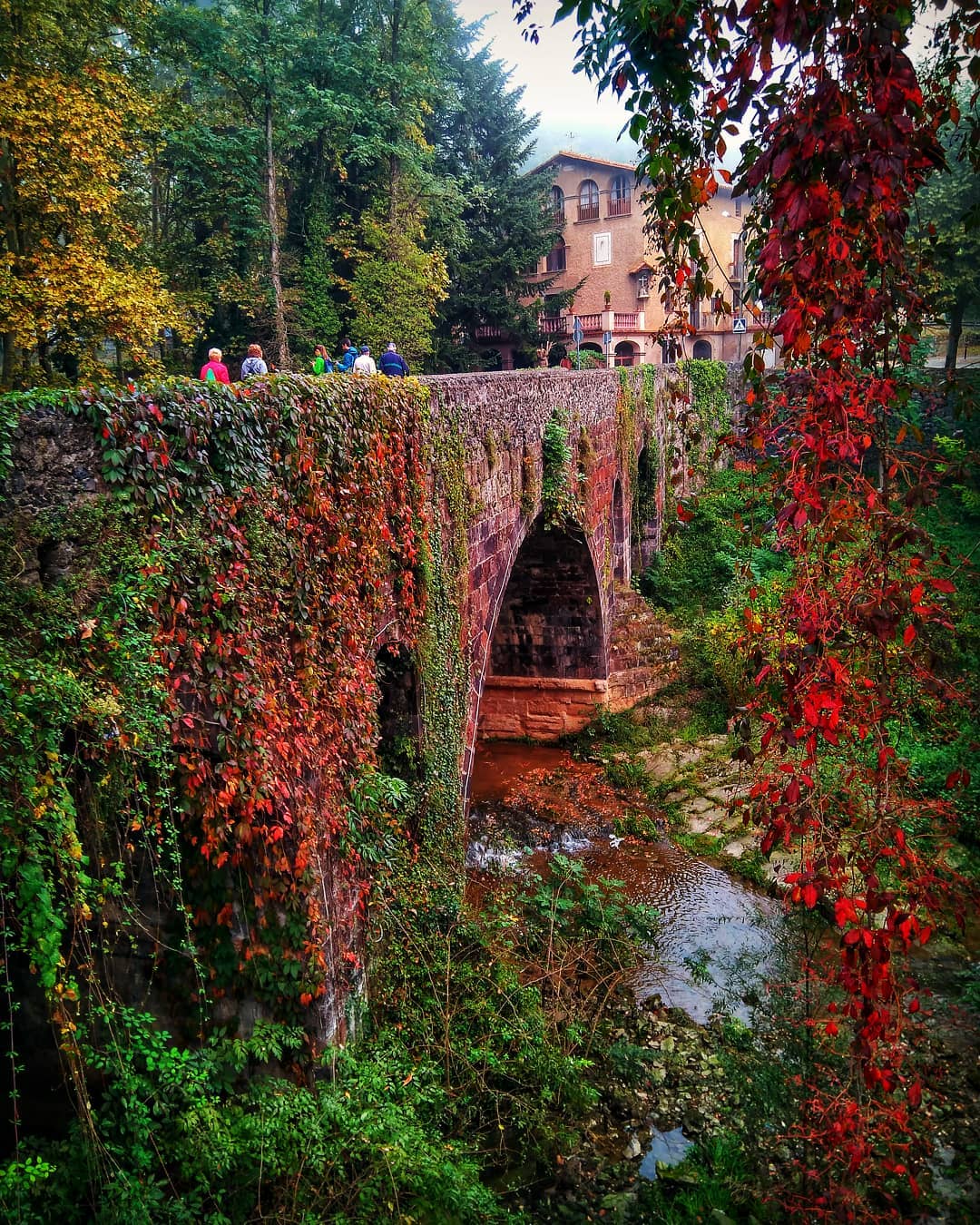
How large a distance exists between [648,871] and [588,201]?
31873mm

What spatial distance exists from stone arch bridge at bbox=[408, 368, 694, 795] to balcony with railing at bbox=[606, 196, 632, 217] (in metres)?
18.9

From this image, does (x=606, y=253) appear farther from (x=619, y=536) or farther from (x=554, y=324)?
(x=619, y=536)

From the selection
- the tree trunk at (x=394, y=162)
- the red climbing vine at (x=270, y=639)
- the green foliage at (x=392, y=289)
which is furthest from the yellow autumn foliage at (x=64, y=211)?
the red climbing vine at (x=270, y=639)

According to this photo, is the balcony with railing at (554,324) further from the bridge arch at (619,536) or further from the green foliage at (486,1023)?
the green foliage at (486,1023)

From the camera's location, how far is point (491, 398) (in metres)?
9.29

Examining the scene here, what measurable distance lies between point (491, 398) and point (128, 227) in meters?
10.4

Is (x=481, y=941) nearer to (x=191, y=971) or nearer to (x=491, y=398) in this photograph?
(x=191, y=971)

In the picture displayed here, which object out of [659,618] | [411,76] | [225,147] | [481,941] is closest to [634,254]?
[411,76]

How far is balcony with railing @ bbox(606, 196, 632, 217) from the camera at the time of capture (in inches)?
1398

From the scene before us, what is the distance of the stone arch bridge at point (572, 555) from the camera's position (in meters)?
10.2

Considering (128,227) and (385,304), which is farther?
(385,304)

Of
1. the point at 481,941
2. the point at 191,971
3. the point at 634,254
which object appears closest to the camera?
the point at 191,971

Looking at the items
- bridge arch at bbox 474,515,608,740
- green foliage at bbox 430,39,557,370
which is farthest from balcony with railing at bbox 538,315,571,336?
bridge arch at bbox 474,515,608,740

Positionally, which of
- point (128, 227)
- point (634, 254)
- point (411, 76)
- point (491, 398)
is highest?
point (411, 76)
